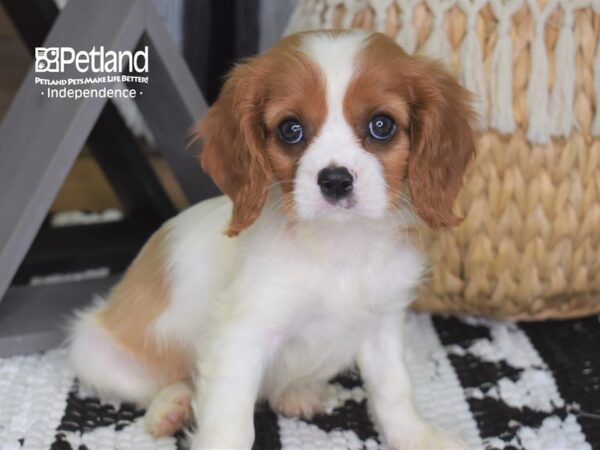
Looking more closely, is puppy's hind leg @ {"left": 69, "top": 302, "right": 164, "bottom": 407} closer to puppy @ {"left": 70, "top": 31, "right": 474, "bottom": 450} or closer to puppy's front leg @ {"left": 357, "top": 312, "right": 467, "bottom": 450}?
puppy @ {"left": 70, "top": 31, "right": 474, "bottom": 450}

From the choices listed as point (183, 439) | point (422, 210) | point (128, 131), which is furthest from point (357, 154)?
point (128, 131)

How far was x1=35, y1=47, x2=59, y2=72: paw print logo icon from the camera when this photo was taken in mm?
1773

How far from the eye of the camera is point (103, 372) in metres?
1.62

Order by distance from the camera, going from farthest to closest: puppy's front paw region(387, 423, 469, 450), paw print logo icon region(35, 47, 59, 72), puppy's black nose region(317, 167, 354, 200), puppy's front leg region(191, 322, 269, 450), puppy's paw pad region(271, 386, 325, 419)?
paw print logo icon region(35, 47, 59, 72), puppy's paw pad region(271, 386, 325, 419), puppy's front paw region(387, 423, 469, 450), puppy's front leg region(191, 322, 269, 450), puppy's black nose region(317, 167, 354, 200)

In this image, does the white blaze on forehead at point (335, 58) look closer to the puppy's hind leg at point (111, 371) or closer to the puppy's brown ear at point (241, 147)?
the puppy's brown ear at point (241, 147)

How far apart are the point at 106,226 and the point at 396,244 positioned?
3.84 feet

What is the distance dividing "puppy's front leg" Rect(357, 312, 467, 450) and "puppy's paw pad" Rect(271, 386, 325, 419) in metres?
0.11

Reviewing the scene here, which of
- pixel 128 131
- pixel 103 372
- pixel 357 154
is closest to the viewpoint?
pixel 357 154

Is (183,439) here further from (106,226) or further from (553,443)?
(106,226)

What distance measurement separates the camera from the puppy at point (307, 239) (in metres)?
1.30

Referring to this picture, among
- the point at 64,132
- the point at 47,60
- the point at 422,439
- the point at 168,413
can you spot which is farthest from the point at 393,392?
the point at 47,60

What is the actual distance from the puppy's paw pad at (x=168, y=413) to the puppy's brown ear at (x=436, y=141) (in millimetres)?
549

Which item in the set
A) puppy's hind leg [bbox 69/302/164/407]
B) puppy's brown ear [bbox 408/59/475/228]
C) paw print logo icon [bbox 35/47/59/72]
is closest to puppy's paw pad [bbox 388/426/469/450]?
puppy's brown ear [bbox 408/59/475/228]

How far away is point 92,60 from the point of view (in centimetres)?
168
